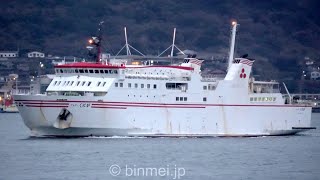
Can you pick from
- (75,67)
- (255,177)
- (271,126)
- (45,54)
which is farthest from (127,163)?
(45,54)

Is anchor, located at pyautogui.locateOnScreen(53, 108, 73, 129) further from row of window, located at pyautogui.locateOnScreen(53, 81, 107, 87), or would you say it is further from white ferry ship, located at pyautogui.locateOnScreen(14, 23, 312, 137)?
row of window, located at pyautogui.locateOnScreen(53, 81, 107, 87)

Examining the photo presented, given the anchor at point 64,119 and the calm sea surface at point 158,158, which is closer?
the calm sea surface at point 158,158

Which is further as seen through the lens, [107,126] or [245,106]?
[245,106]

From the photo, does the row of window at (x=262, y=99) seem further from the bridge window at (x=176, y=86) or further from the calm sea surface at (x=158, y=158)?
the bridge window at (x=176, y=86)

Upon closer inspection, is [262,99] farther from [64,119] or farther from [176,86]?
[64,119]

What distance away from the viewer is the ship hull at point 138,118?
74.1 m

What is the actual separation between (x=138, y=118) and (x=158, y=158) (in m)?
9.18

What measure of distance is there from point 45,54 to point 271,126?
9465cm

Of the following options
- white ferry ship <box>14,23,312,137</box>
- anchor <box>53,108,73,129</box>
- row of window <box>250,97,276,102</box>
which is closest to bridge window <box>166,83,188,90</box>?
white ferry ship <box>14,23,312,137</box>

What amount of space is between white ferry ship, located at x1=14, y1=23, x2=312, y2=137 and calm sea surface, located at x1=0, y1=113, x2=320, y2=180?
0.87 m

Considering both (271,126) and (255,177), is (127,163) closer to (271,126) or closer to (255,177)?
(255,177)

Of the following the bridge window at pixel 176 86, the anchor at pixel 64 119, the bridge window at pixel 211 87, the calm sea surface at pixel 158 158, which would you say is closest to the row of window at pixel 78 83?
the anchor at pixel 64 119

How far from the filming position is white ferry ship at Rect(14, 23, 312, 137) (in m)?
74.2

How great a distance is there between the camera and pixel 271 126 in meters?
81.2
